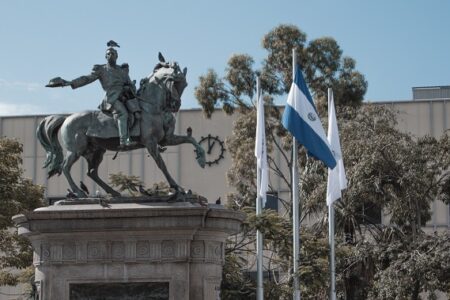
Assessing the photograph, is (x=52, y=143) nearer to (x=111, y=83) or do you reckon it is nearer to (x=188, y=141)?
(x=111, y=83)

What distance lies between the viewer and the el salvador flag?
2586cm

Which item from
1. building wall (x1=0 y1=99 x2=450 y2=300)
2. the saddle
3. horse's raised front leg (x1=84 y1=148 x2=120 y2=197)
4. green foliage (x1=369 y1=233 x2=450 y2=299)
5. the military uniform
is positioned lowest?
green foliage (x1=369 y1=233 x2=450 y2=299)

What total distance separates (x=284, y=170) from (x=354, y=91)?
12105 mm

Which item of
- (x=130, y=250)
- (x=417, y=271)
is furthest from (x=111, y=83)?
(x=417, y=271)

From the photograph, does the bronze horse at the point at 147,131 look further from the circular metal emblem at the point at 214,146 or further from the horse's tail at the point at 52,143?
the circular metal emblem at the point at 214,146

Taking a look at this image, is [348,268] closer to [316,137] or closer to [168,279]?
[316,137]

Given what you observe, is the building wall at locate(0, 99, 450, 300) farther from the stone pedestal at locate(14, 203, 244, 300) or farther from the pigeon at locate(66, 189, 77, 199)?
the stone pedestal at locate(14, 203, 244, 300)

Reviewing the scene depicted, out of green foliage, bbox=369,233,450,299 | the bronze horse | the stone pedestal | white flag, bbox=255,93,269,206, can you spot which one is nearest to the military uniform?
the bronze horse

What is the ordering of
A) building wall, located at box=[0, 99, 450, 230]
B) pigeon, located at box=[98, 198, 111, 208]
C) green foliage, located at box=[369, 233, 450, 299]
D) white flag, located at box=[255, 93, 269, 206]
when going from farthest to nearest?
1. building wall, located at box=[0, 99, 450, 230]
2. green foliage, located at box=[369, 233, 450, 299]
3. white flag, located at box=[255, 93, 269, 206]
4. pigeon, located at box=[98, 198, 111, 208]

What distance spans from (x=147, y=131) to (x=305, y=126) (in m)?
8.46

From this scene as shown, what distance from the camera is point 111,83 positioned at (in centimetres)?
1841

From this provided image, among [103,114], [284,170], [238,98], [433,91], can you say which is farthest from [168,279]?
[433,91]

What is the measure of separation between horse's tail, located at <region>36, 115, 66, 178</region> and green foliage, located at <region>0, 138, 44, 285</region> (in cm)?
1414

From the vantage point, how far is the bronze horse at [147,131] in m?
18.2
